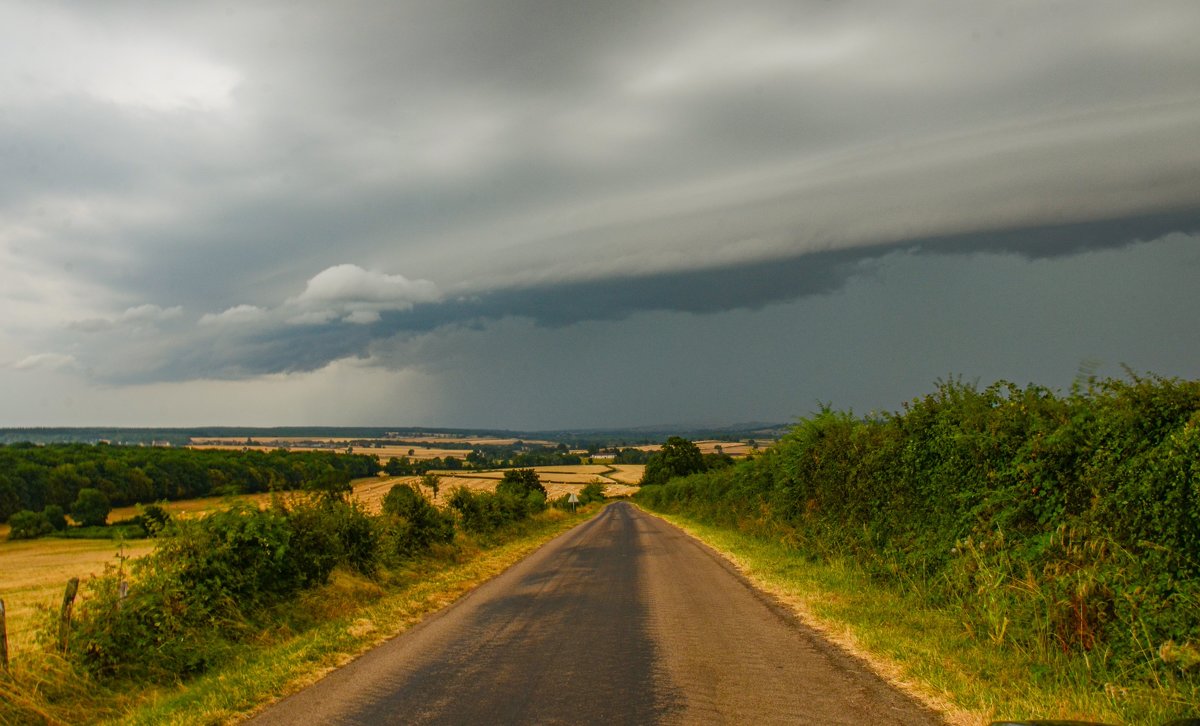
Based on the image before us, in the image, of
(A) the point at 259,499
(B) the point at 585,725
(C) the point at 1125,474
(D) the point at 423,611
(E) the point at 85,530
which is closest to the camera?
(B) the point at 585,725

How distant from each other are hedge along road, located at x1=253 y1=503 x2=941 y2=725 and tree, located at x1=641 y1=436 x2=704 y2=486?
266ft

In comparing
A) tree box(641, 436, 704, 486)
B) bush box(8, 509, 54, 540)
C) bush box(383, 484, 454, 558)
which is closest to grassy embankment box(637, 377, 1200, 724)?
bush box(383, 484, 454, 558)

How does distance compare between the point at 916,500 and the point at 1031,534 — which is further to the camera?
the point at 916,500

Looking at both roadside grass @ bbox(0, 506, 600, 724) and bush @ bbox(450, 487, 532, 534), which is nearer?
roadside grass @ bbox(0, 506, 600, 724)

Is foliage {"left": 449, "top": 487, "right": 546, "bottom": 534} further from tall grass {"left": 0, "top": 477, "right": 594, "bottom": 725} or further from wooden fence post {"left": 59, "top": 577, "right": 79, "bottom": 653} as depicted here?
wooden fence post {"left": 59, "top": 577, "right": 79, "bottom": 653}

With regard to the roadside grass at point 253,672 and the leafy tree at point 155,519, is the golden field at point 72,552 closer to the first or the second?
the leafy tree at point 155,519

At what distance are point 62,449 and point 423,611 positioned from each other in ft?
405

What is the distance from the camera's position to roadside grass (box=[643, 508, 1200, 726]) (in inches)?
240

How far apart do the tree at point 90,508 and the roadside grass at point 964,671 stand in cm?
9764

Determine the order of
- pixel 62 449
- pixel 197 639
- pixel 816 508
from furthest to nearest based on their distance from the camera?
pixel 62 449, pixel 816 508, pixel 197 639

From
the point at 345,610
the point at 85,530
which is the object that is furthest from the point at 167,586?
the point at 85,530

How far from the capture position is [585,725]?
6.07 m

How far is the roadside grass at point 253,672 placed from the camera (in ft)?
24.8

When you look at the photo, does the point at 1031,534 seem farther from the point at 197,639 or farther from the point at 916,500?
the point at 197,639
